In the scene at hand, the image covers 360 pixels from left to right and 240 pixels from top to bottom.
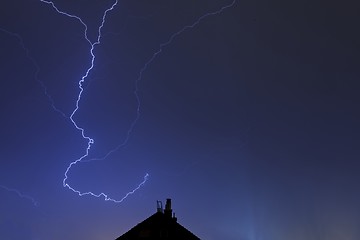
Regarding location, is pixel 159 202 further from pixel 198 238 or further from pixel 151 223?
pixel 198 238

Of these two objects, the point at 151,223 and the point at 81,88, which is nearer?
the point at 151,223

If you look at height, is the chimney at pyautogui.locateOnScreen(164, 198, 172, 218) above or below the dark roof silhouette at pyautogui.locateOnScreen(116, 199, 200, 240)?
above

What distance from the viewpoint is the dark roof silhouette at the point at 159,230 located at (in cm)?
2148

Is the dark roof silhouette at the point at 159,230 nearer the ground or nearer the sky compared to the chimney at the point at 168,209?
nearer the ground

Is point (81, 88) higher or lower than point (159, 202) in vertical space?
higher

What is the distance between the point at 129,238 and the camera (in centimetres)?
2141

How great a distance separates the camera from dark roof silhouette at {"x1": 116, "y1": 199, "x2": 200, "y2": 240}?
21.5 m

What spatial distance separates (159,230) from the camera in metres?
21.6

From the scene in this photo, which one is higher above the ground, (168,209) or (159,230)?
(168,209)

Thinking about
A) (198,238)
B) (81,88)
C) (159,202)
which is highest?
(81,88)

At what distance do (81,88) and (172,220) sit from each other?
7923 mm

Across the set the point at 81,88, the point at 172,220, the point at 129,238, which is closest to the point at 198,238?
the point at 172,220

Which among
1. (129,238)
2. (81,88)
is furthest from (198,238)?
(81,88)

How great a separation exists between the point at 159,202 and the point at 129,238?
7.05 feet
